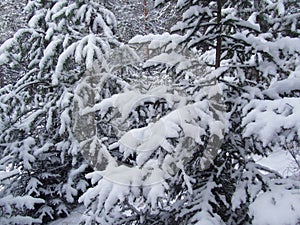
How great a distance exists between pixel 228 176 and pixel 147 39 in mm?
1835

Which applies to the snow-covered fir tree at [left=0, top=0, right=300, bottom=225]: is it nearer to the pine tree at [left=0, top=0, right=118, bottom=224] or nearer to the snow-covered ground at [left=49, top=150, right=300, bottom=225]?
the snow-covered ground at [left=49, top=150, right=300, bottom=225]

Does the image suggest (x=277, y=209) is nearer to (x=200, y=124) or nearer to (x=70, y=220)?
(x=200, y=124)

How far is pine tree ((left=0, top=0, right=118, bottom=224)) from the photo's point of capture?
21.4 ft

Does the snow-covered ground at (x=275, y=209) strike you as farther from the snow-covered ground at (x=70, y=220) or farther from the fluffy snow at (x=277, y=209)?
the snow-covered ground at (x=70, y=220)

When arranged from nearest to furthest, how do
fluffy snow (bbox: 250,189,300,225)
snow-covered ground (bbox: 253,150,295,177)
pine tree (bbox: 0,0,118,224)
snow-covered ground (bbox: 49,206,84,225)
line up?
fluffy snow (bbox: 250,189,300,225)
pine tree (bbox: 0,0,118,224)
snow-covered ground (bbox: 49,206,84,225)
snow-covered ground (bbox: 253,150,295,177)

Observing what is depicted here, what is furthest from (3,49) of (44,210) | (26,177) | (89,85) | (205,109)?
(205,109)

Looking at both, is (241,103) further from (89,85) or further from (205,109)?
(89,85)

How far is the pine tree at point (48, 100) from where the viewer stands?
21.4ft

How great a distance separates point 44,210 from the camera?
730 centimetres

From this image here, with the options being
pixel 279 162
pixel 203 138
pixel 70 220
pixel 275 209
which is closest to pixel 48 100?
pixel 70 220

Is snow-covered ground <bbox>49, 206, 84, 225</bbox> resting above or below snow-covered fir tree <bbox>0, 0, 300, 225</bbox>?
below

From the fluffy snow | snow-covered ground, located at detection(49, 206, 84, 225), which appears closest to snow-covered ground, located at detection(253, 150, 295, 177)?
snow-covered ground, located at detection(49, 206, 84, 225)

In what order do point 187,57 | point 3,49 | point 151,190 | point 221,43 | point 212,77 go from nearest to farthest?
point 151,190 → point 212,77 → point 187,57 → point 221,43 → point 3,49

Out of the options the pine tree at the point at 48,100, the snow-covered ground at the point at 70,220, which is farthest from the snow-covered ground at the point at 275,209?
the snow-covered ground at the point at 70,220
